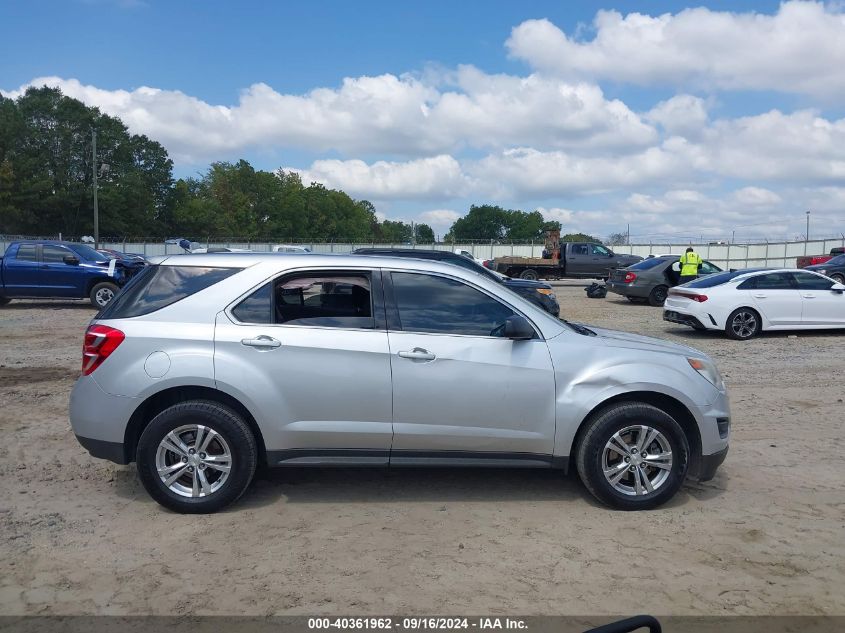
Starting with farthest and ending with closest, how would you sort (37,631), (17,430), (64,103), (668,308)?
(64,103), (668,308), (17,430), (37,631)

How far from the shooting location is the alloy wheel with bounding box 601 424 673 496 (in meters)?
5.01

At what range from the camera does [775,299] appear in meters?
13.7

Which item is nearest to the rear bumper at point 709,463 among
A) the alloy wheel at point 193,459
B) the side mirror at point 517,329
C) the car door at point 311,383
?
the side mirror at point 517,329

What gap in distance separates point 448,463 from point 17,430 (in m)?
4.57

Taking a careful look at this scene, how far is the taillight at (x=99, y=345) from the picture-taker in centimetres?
490

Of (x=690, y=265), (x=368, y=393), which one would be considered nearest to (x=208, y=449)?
(x=368, y=393)

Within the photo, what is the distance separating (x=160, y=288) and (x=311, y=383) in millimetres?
1316

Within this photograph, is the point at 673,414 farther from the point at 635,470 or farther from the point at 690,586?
the point at 690,586

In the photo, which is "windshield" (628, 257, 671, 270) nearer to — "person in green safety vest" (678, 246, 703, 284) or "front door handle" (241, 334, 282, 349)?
"person in green safety vest" (678, 246, 703, 284)

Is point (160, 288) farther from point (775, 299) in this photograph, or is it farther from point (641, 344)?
point (775, 299)

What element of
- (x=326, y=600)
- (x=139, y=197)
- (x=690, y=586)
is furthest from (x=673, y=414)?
(x=139, y=197)

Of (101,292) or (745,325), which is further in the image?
(101,292)

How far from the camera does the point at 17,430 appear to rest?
7.01 metres

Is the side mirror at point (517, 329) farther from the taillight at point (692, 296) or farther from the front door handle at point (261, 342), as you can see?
the taillight at point (692, 296)
